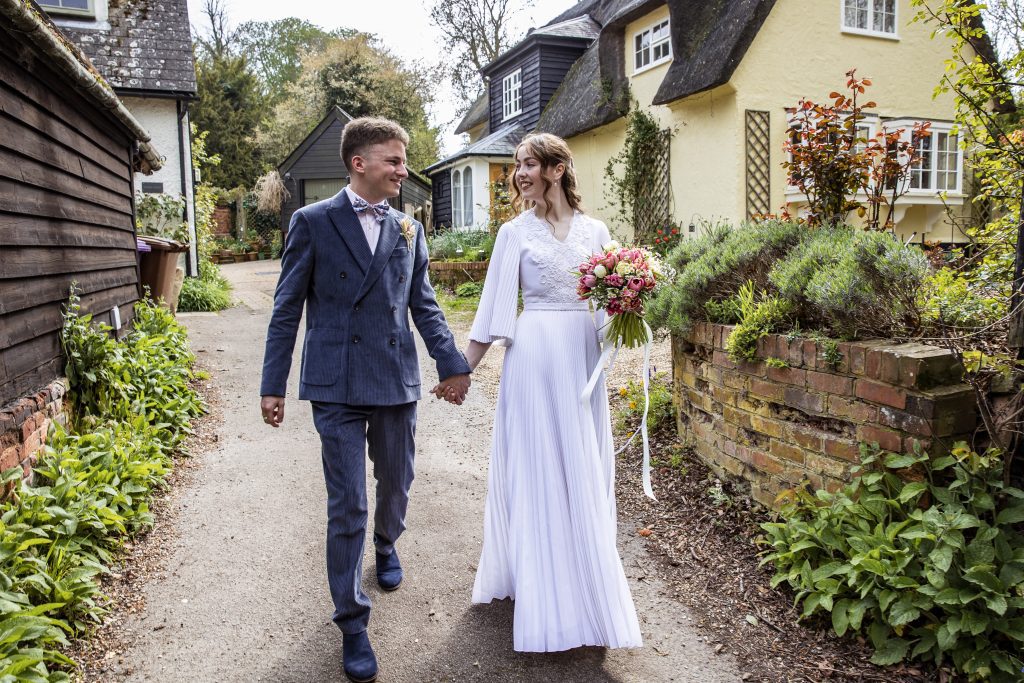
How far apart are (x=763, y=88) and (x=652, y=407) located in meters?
9.20

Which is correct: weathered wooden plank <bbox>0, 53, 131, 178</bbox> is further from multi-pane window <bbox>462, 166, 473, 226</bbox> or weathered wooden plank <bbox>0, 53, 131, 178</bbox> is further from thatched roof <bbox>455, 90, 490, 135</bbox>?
thatched roof <bbox>455, 90, 490, 135</bbox>

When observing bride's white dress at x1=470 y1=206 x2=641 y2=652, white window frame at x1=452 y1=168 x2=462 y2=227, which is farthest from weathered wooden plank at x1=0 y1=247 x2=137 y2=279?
white window frame at x1=452 y1=168 x2=462 y2=227

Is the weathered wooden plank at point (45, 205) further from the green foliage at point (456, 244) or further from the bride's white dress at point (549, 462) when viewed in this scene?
the green foliage at point (456, 244)

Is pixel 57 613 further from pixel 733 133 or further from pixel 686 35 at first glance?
pixel 686 35

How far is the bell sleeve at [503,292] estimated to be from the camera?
321cm

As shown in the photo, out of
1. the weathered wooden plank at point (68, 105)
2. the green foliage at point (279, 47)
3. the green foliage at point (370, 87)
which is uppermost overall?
the green foliage at point (279, 47)

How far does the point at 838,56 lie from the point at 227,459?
1264 centimetres

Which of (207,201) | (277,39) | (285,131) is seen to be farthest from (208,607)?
(277,39)

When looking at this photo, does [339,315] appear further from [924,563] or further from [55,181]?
[55,181]

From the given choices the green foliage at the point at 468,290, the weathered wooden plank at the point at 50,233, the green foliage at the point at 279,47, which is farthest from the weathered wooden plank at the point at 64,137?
the green foliage at the point at 279,47

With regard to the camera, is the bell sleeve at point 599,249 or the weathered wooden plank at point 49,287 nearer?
the bell sleeve at point 599,249

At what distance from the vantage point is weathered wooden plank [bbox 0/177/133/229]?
459 cm

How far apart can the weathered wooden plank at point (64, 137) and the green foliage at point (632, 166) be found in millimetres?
9871

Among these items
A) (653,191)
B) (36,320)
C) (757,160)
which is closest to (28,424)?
(36,320)
